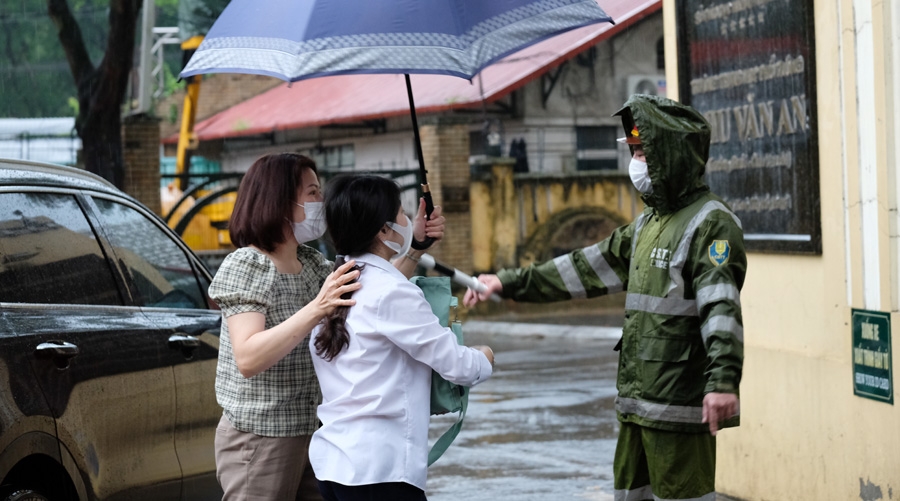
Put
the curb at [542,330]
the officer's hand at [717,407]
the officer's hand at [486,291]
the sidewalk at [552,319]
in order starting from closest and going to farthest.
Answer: the officer's hand at [717,407] < the officer's hand at [486,291] < the curb at [542,330] < the sidewalk at [552,319]

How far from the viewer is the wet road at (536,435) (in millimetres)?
7742

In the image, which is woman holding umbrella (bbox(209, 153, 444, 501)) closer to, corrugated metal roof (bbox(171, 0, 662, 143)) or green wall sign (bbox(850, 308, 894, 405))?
green wall sign (bbox(850, 308, 894, 405))

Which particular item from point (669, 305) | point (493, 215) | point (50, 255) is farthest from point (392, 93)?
point (669, 305)

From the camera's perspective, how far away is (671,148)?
4352mm

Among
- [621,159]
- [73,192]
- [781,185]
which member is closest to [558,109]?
[621,159]

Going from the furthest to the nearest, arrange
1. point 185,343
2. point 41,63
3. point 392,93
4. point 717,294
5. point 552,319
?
point 41,63
point 392,93
point 552,319
point 185,343
point 717,294

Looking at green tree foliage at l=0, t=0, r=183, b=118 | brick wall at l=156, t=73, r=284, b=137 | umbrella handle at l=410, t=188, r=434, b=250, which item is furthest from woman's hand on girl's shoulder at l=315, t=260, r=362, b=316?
green tree foliage at l=0, t=0, r=183, b=118

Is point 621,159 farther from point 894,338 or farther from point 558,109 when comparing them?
point 894,338

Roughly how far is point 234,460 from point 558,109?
21.1 metres

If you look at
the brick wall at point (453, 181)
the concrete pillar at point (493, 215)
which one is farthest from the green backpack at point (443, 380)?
the concrete pillar at point (493, 215)

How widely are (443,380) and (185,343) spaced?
1721 millimetres

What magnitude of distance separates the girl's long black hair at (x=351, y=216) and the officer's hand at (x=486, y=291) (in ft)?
3.44

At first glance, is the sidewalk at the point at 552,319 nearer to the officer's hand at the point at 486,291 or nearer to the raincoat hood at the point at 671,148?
the officer's hand at the point at 486,291

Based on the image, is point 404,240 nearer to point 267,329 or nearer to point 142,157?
point 267,329
